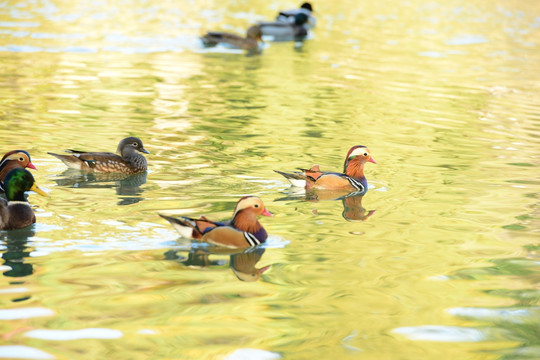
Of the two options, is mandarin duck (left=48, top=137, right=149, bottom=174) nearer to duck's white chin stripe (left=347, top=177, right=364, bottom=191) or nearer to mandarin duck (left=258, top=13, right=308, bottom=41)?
duck's white chin stripe (left=347, top=177, right=364, bottom=191)

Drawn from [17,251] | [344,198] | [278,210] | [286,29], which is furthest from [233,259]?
[286,29]

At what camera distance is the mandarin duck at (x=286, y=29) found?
35.3m

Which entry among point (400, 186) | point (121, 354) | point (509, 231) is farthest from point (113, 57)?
point (121, 354)

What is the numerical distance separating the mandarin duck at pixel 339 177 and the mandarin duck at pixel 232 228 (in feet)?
8.55

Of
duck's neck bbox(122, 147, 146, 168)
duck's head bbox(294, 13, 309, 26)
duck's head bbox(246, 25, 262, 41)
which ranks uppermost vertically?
duck's head bbox(294, 13, 309, 26)

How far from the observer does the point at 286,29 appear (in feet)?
116

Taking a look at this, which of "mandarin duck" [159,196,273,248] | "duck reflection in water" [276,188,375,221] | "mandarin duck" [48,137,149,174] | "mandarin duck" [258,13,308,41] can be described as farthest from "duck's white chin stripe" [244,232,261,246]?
"mandarin duck" [258,13,308,41]

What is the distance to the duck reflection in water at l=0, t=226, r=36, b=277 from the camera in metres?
8.81

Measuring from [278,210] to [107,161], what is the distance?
316 centimetres

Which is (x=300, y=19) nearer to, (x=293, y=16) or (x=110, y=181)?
(x=293, y=16)

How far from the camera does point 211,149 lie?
15125 millimetres

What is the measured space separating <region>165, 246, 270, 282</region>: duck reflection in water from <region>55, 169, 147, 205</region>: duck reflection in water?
2395 mm

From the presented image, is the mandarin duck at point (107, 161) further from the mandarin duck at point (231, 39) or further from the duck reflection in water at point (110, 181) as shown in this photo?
the mandarin duck at point (231, 39)

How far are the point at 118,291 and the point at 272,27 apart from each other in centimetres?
2793
